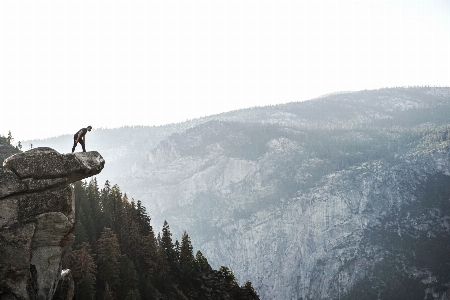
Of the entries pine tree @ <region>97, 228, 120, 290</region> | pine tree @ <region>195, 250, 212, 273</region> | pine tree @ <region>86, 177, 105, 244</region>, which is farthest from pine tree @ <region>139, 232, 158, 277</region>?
pine tree @ <region>97, 228, 120, 290</region>

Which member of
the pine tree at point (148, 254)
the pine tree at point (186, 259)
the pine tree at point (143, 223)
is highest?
the pine tree at point (143, 223)

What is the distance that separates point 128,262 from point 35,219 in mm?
48228

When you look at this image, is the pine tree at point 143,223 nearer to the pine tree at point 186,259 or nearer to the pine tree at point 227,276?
the pine tree at point 186,259

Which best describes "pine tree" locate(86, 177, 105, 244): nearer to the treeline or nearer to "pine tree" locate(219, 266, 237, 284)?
the treeline

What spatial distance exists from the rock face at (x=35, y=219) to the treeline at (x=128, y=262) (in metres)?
32.2

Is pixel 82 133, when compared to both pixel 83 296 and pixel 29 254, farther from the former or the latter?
pixel 83 296

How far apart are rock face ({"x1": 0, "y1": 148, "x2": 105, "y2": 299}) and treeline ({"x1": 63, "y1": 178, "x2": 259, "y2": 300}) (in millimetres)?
32230

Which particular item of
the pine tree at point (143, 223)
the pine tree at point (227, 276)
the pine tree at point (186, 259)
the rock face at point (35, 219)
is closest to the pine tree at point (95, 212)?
the pine tree at point (143, 223)

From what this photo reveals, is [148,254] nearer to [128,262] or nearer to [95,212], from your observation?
[95,212]

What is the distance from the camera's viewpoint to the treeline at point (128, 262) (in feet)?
220

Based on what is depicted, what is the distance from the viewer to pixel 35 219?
29656 mm

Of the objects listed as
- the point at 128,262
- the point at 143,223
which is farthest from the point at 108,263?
the point at 143,223

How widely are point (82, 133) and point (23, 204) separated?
685cm

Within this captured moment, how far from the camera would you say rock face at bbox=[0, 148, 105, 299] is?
28406mm
